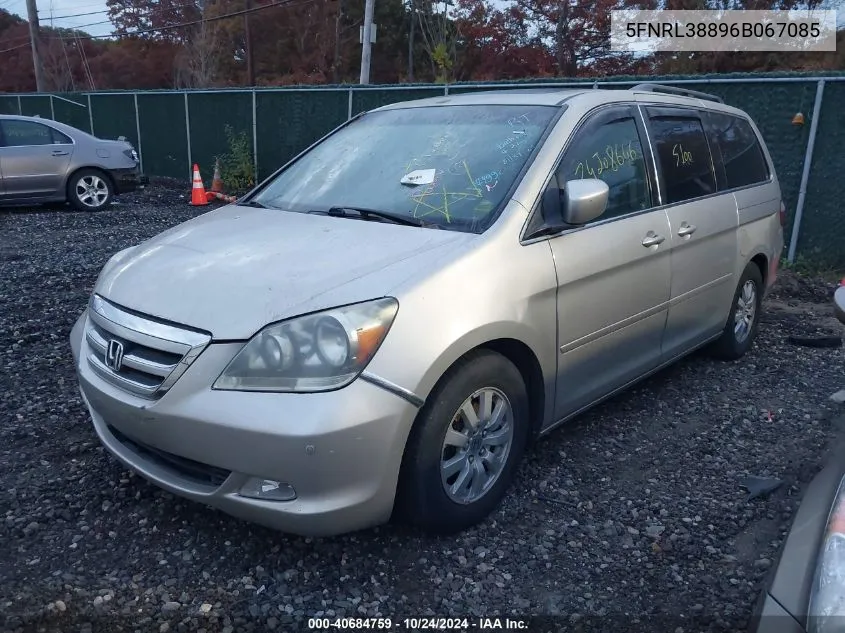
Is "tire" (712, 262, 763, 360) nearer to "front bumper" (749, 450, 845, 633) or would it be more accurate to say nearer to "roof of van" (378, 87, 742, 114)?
"roof of van" (378, 87, 742, 114)

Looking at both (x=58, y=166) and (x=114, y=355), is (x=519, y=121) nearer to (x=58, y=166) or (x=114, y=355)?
(x=114, y=355)

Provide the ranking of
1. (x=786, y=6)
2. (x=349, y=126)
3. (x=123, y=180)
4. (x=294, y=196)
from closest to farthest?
(x=294, y=196)
(x=349, y=126)
(x=123, y=180)
(x=786, y=6)

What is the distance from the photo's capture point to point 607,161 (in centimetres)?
368

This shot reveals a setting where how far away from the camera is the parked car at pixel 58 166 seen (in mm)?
10938

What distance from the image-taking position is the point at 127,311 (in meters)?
2.84

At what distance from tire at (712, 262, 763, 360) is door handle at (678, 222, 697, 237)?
96cm

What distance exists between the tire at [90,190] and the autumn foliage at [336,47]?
1219cm

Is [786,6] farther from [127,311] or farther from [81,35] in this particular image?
[81,35]

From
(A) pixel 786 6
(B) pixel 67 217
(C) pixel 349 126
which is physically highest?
(A) pixel 786 6

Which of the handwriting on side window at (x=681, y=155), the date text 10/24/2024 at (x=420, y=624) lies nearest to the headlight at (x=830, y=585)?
the date text 10/24/2024 at (x=420, y=624)

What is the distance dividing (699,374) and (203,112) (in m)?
Answer: 12.8

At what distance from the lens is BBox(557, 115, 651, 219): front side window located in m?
3.47

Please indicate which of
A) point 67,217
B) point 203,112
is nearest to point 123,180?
point 67,217

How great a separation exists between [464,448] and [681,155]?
2.40 meters
